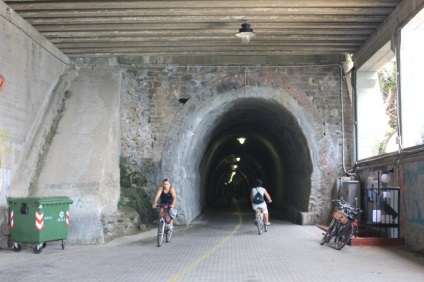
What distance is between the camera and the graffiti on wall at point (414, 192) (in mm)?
10078

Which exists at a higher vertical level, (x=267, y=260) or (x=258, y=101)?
(x=258, y=101)

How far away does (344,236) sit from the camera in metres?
10.7

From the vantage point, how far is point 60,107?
47.3ft

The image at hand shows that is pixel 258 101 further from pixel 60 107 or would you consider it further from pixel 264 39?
pixel 60 107

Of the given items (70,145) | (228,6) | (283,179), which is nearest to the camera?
(228,6)

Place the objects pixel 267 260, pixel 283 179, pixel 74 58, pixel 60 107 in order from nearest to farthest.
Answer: pixel 267 260 < pixel 60 107 < pixel 74 58 < pixel 283 179

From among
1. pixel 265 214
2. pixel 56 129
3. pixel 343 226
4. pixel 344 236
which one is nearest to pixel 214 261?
pixel 344 236

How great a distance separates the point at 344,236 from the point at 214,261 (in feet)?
10.5

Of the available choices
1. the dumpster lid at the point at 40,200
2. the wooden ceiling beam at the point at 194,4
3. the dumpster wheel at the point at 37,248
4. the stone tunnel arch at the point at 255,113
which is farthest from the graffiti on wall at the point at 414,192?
the dumpster wheel at the point at 37,248

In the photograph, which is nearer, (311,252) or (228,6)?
(311,252)

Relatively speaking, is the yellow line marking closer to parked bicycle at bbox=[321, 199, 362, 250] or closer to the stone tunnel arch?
parked bicycle at bbox=[321, 199, 362, 250]

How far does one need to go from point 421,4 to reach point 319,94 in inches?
231

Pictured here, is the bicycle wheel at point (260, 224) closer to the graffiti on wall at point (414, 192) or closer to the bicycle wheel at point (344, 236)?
the bicycle wheel at point (344, 236)

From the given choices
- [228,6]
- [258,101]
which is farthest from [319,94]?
[228,6]
